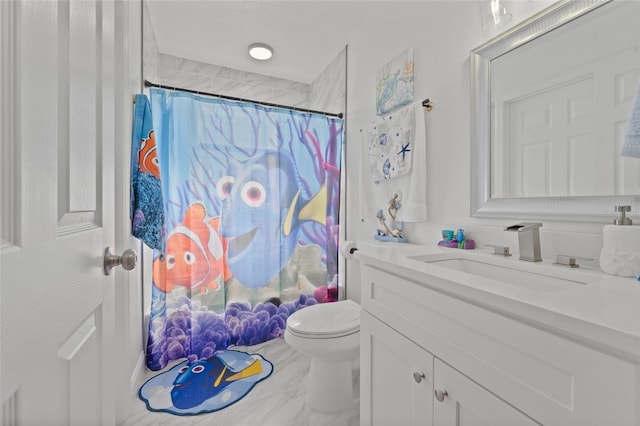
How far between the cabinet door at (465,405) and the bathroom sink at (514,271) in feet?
1.21

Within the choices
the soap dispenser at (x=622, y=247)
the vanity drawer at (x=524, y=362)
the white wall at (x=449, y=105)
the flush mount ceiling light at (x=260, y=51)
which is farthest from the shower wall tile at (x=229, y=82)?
the soap dispenser at (x=622, y=247)

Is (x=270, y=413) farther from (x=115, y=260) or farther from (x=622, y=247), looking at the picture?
(x=622, y=247)

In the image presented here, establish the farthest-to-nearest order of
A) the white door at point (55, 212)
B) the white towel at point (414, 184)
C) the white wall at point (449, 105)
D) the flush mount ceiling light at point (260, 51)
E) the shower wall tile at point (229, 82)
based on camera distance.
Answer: the shower wall tile at point (229, 82) < the flush mount ceiling light at point (260, 51) < the white towel at point (414, 184) < the white wall at point (449, 105) < the white door at point (55, 212)

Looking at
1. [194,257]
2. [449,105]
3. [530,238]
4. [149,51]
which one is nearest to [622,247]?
[530,238]

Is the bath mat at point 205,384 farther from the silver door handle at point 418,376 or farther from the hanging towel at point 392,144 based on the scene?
the hanging towel at point 392,144

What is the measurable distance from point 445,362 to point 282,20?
2208mm

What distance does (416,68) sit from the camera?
1.56 m

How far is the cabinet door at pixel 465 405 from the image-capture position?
605mm

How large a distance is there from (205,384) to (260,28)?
241 centimetres

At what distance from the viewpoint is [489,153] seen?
1184mm

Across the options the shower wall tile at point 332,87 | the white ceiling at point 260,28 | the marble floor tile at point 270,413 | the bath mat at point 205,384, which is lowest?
the marble floor tile at point 270,413

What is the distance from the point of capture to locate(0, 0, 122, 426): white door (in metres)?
0.34

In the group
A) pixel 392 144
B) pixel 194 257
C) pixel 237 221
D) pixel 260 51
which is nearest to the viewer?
pixel 392 144

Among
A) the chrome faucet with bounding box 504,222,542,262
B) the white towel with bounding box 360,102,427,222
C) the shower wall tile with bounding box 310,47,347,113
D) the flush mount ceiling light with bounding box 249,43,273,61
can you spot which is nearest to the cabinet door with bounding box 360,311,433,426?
the chrome faucet with bounding box 504,222,542,262
